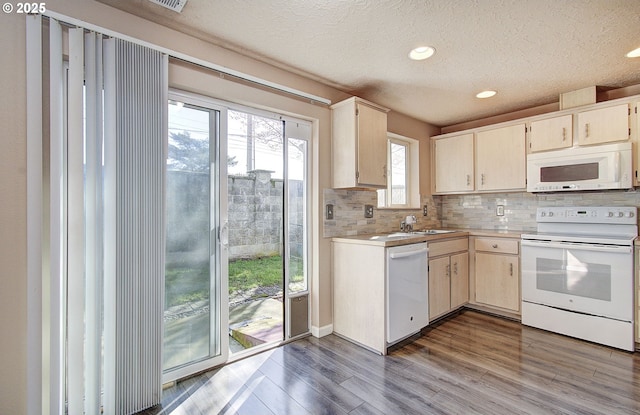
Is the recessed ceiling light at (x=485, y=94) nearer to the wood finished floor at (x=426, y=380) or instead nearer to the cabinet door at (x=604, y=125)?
the cabinet door at (x=604, y=125)

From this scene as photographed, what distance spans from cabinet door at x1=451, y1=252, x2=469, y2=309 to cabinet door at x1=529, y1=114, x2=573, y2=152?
141 cm

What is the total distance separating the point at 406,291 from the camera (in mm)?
2650

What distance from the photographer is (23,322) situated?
1508mm

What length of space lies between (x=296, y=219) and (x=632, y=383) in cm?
270

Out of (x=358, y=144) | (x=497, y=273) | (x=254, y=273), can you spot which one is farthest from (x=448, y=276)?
(x=254, y=273)

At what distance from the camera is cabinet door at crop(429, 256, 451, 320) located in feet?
9.95

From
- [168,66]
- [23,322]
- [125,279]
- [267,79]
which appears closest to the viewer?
[23,322]

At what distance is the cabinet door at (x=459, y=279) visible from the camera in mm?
3330

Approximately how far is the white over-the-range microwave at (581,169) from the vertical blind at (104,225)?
3.56 m

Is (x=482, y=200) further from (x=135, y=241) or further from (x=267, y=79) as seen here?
(x=135, y=241)

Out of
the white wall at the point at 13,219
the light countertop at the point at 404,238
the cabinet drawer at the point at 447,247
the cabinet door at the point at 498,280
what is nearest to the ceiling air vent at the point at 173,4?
the white wall at the point at 13,219

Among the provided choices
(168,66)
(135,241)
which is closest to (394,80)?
(168,66)

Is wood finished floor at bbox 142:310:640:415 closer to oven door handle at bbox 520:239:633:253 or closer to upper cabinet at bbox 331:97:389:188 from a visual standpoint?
oven door handle at bbox 520:239:633:253

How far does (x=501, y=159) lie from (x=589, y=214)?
1.00 m
